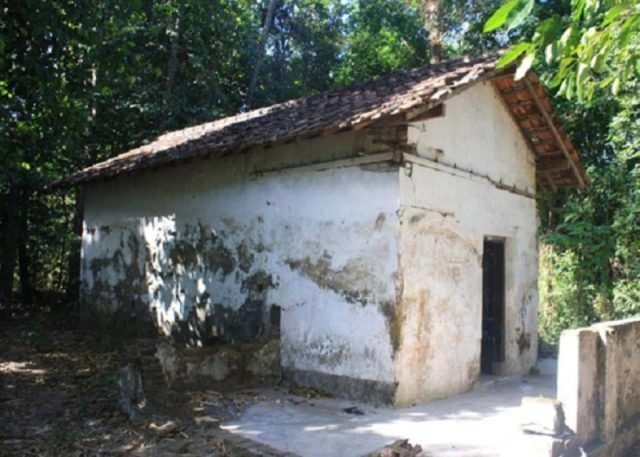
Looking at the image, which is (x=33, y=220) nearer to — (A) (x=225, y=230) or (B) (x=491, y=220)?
(A) (x=225, y=230)

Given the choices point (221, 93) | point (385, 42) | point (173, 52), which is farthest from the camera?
point (385, 42)

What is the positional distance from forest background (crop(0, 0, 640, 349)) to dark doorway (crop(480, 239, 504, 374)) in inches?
118

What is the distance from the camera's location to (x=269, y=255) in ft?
27.0

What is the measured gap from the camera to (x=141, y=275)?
10.8 m

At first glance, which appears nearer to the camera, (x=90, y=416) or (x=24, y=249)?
(x=90, y=416)

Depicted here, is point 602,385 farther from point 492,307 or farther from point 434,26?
point 434,26

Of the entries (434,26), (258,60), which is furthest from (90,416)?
(434,26)

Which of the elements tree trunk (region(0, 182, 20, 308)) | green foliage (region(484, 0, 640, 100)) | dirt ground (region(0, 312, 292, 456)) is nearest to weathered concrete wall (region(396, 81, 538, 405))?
dirt ground (region(0, 312, 292, 456))

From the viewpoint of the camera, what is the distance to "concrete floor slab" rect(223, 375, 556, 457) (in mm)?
5203

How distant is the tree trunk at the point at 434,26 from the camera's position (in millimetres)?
16875

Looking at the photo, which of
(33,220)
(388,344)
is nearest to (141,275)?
(388,344)

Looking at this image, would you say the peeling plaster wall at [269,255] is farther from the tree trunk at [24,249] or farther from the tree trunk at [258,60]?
the tree trunk at [258,60]

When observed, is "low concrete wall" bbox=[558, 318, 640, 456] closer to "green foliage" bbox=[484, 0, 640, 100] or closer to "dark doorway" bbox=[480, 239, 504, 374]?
"green foliage" bbox=[484, 0, 640, 100]

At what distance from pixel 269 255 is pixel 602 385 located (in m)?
4.55
